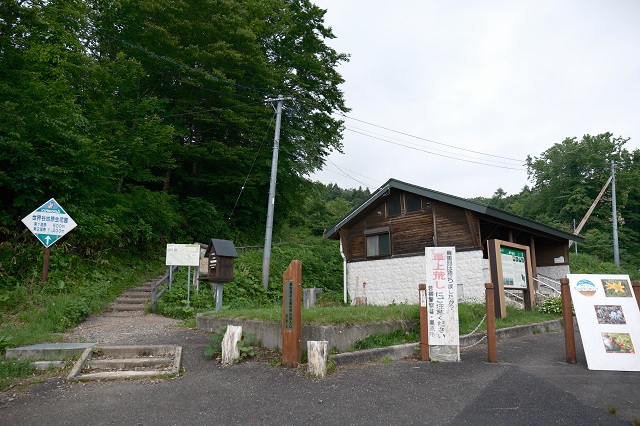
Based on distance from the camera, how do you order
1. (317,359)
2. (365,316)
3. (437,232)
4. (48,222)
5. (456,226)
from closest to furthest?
1. (317,359)
2. (365,316)
3. (48,222)
4. (456,226)
5. (437,232)

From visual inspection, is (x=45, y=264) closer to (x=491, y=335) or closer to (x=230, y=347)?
(x=230, y=347)

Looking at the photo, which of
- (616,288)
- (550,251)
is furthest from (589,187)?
(616,288)

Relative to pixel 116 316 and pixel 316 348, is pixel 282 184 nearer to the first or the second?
pixel 116 316

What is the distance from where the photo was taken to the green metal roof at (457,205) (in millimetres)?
13523

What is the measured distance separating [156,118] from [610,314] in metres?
15.9

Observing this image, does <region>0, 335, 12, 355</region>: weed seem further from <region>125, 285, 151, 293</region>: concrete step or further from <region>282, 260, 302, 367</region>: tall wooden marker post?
<region>125, 285, 151, 293</region>: concrete step

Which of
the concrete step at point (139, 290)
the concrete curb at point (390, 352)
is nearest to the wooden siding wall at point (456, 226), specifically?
the concrete curb at point (390, 352)

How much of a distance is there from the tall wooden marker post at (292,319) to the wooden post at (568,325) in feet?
14.6

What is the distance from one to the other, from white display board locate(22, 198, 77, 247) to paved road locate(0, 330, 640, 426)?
6060 mm

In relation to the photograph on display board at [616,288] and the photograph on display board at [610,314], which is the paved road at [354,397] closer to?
the photograph on display board at [610,314]

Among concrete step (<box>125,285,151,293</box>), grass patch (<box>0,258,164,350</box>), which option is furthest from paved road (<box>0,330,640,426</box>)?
concrete step (<box>125,285,151,293</box>)

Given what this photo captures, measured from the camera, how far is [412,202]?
51.9ft

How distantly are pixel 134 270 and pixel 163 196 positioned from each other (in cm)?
347

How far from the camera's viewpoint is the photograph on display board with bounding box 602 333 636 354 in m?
6.44
